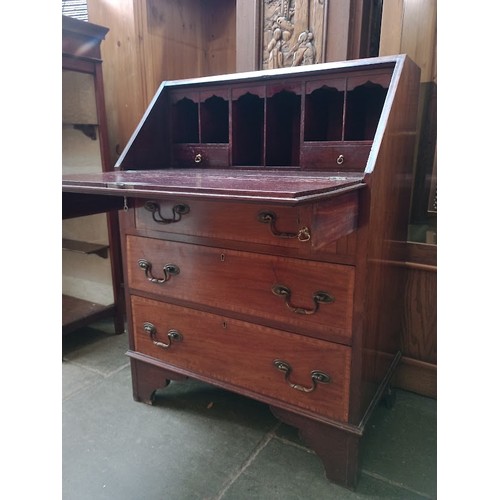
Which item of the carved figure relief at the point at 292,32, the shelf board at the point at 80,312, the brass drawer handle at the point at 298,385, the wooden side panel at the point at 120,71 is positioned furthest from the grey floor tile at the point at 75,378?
the carved figure relief at the point at 292,32

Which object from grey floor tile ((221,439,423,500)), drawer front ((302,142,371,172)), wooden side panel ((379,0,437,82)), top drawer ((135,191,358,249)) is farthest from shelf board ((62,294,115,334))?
wooden side panel ((379,0,437,82))

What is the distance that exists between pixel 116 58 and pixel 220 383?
1.85 meters

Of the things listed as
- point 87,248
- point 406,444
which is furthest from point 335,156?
point 87,248

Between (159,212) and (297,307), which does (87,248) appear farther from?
(297,307)

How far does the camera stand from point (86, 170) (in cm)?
232

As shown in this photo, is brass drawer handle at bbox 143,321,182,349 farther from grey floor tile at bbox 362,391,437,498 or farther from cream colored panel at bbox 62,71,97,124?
cream colored panel at bbox 62,71,97,124

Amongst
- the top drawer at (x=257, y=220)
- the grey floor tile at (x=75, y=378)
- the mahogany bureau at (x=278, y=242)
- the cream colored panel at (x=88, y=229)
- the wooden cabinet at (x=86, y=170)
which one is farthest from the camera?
the cream colored panel at (x=88, y=229)

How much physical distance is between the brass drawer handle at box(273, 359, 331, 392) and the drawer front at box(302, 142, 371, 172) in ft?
2.14

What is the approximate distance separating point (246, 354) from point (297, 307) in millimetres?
279

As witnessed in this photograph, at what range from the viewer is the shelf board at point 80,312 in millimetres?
2184

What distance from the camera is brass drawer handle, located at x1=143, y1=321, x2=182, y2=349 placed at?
5.17 ft

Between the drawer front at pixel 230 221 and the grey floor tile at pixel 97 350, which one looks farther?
the grey floor tile at pixel 97 350

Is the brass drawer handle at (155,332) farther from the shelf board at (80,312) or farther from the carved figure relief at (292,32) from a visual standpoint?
the carved figure relief at (292,32)

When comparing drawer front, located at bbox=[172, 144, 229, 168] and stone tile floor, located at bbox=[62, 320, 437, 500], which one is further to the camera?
drawer front, located at bbox=[172, 144, 229, 168]
